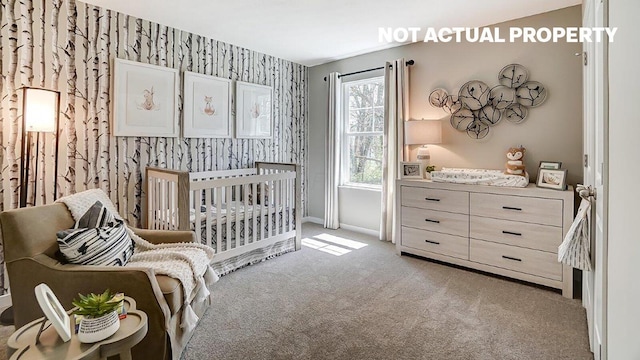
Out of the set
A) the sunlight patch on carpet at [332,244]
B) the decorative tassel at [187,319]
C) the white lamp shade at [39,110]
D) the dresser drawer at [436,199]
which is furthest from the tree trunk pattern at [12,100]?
the dresser drawer at [436,199]

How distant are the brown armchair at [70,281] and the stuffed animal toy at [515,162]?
112 inches

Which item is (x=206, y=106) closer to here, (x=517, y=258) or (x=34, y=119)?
(x=34, y=119)

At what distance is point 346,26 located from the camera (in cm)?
338

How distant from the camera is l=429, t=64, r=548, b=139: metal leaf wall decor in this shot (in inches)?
123

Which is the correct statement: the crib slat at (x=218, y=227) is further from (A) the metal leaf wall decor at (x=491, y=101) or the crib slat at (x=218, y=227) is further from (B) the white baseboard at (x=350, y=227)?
(A) the metal leaf wall decor at (x=491, y=101)

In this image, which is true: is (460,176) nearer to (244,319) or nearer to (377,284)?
(377,284)

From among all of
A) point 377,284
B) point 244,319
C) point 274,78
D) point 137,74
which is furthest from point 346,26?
point 244,319

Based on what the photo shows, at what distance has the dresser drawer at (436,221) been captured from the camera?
3.11 meters

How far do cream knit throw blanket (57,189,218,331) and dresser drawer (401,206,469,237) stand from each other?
6.75ft

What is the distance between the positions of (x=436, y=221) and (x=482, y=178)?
23.5 inches

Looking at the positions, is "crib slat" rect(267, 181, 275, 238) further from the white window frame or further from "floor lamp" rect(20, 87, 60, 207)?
"floor lamp" rect(20, 87, 60, 207)

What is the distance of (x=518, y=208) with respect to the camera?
2.76 m

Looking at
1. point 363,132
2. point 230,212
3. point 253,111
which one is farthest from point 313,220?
point 230,212

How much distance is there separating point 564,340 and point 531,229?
0.94 metres
